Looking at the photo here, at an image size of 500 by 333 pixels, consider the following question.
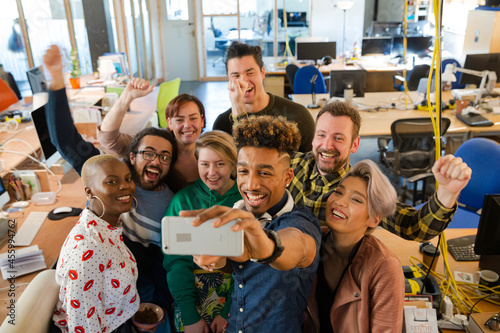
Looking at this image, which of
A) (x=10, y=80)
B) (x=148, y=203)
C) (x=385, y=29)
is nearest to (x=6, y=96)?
(x=10, y=80)

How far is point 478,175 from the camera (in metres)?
3.13

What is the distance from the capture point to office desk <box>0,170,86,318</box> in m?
2.18

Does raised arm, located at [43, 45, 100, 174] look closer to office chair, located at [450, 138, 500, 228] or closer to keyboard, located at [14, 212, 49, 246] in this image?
keyboard, located at [14, 212, 49, 246]

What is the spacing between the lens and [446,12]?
29.8ft

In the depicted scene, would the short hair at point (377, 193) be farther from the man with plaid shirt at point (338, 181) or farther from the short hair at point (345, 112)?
the short hair at point (345, 112)

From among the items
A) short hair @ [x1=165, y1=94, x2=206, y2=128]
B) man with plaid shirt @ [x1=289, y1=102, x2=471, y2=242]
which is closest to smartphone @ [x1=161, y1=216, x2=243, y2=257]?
man with plaid shirt @ [x1=289, y1=102, x2=471, y2=242]

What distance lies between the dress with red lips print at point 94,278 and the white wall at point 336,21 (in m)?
9.65

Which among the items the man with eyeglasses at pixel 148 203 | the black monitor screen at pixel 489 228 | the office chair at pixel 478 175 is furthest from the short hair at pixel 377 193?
the office chair at pixel 478 175

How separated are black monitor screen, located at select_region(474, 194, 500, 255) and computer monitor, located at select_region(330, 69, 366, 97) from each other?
368 centimetres

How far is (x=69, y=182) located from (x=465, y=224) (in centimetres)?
312

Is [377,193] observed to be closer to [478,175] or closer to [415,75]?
[478,175]

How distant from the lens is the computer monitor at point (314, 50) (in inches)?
301

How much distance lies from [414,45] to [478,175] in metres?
5.34

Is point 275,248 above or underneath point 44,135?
above
